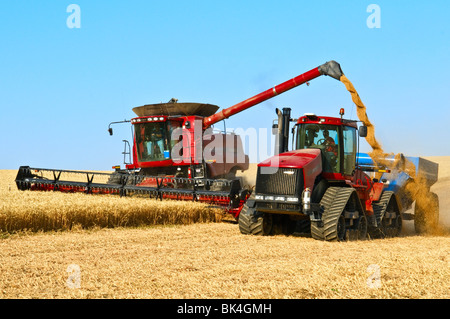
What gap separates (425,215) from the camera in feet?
41.8

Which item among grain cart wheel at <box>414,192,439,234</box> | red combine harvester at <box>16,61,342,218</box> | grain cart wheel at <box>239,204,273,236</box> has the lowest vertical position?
grain cart wheel at <box>414,192,439,234</box>

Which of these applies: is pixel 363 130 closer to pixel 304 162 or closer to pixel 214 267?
pixel 304 162

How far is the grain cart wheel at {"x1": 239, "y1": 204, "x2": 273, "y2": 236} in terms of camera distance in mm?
9789

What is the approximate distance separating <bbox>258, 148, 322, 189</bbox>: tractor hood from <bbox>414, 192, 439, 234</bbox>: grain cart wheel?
4.49 meters

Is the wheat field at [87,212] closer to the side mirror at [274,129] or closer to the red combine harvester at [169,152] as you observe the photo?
the red combine harvester at [169,152]

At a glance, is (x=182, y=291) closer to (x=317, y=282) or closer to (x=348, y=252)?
(x=317, y=282)

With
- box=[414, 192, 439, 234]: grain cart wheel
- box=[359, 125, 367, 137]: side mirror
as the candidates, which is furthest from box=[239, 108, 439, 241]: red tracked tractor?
box=[414, 192, 439, 234]: grain cart wheel

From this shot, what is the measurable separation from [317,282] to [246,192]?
22.5 feet

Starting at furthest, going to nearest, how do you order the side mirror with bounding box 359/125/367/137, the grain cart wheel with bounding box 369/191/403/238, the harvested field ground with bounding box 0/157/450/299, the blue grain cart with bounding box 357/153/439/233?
the blue grain cart with bounding box 357/153/439/233 → the grain cart wheel with bounding box 369/191/403/238 → the side mirror with bounding box 359/125/367/137 → the harvested field ground with bounding box 0/157/450/299

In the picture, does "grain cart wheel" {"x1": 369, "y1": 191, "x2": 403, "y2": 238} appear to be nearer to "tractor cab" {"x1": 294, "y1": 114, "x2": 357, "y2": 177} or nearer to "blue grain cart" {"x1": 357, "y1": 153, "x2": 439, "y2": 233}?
"blue grain cart" {"x1": 357, "y1": 153, "x2": 439, "y2": 233}

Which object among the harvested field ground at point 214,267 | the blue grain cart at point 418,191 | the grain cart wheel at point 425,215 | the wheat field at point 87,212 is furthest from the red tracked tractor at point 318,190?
the wheat field at point 87,212

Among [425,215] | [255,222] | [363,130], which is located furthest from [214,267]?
[425,215]

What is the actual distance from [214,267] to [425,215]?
7912mm

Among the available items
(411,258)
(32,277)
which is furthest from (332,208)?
(32,277)
